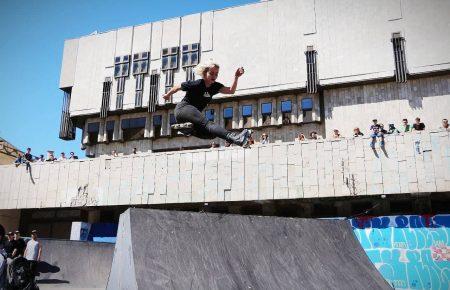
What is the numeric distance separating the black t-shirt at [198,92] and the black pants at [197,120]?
0.44ft

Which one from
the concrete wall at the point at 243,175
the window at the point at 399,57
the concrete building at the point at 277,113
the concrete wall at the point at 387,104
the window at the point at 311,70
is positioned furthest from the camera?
the window at the point at 311,70

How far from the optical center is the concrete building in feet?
64.5

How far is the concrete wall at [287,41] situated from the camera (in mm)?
22453

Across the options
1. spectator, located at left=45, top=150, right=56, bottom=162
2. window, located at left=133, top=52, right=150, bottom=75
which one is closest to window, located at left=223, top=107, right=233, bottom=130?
window, located at left=133, top=52, right=150, bottom=75

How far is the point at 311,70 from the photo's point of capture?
→ 24359 millimetres

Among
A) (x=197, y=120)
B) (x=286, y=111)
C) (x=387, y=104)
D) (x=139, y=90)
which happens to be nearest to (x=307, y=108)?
(x=286, y=111)

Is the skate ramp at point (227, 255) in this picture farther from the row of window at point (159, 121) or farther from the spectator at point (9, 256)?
the row of window at point (159, 121)

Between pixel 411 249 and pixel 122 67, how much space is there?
879 inches

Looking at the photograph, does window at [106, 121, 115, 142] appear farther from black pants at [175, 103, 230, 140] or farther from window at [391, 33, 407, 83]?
black pants at [175, 103, 230, 140]

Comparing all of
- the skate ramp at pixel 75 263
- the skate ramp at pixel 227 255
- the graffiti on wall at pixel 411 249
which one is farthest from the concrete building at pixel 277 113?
the skate ramp at pixel 227 255

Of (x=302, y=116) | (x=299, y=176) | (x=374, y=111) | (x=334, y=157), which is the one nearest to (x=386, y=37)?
(x=374, y=111)

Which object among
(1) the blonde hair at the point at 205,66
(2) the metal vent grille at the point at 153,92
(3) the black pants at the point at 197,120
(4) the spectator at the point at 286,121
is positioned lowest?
(3) the black pants at the point at 197,120

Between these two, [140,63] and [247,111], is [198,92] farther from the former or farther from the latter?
[140,63]

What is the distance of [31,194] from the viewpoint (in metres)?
25.4
